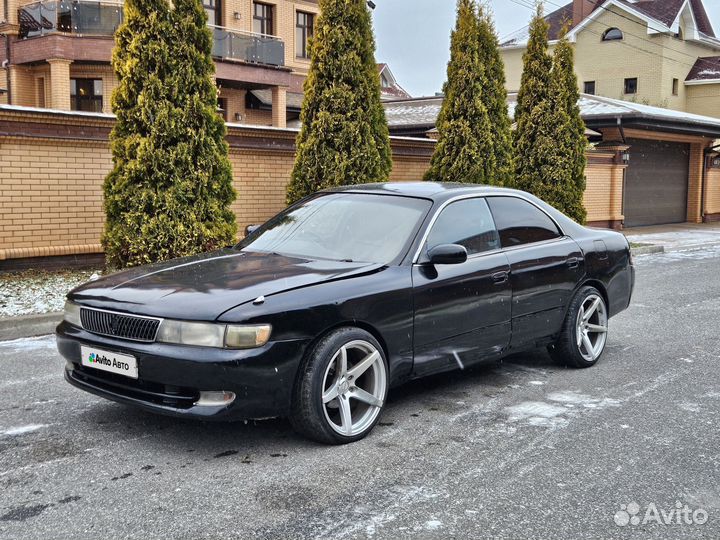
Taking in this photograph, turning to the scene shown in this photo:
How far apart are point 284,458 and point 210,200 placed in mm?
6769

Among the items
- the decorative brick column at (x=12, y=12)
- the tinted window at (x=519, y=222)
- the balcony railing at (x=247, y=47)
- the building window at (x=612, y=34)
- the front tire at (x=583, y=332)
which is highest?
the building window at (x=612, y=34)

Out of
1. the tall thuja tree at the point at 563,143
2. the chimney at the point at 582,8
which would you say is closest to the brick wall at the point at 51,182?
the tall thuja tree at the point at 563,143

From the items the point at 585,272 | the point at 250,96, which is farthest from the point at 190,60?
the point at 250,96

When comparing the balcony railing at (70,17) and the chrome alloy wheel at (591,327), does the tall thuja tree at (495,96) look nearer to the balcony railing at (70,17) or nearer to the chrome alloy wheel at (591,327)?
the chrome alloy wheel at (591,327)

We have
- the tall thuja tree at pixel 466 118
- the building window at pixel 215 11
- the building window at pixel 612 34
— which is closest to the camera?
the tall thuja tree at pixel 466 118

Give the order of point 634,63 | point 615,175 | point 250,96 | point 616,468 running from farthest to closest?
point 634,63 → point 250,96 → point 615,175 → point 616,468

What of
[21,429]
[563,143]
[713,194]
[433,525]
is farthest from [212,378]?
[713,194]

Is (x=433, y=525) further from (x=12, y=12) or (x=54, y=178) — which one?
(x=12, y=12)

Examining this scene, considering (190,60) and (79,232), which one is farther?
(79,232)

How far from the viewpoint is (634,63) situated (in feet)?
138

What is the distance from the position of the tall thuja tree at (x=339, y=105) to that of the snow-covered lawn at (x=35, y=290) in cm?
375

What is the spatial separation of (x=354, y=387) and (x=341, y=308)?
1.60ft

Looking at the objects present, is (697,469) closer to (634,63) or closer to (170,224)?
(170,224)

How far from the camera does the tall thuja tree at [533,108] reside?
17.6m
